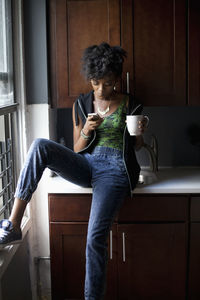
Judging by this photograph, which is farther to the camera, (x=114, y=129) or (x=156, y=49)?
(x=156, y=49)

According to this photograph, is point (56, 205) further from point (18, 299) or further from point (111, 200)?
point (18, 299)

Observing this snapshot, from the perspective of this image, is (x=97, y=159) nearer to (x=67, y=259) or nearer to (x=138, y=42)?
(x=67, y=259)

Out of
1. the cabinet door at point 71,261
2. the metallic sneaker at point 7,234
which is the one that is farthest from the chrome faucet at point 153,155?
the metallic sneaker at point 7,234

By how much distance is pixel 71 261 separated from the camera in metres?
2.50

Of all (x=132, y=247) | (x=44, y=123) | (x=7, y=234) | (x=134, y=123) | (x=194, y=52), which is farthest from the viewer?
(x=44, y=123)

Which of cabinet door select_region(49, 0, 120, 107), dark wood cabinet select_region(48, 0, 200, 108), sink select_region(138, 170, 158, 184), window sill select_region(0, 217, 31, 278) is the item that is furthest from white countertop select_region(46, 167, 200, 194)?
cabinet door select_region(49, 0, 120, 107)

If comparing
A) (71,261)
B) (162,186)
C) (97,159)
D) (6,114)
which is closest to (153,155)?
(162,186)

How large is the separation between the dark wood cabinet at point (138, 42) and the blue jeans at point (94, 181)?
47 centimetres

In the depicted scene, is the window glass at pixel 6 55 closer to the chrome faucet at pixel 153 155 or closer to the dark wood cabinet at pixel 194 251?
the chrome faucet at pixel 153 155

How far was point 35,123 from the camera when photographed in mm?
2680

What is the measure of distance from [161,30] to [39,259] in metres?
1.68

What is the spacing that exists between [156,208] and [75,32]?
1180mm

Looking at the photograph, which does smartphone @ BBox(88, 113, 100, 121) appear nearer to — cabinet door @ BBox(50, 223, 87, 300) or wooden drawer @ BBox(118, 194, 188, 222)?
wooden drawer @ BBox(118, 194, 188, 222)

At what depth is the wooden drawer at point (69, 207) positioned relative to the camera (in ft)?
8.00
